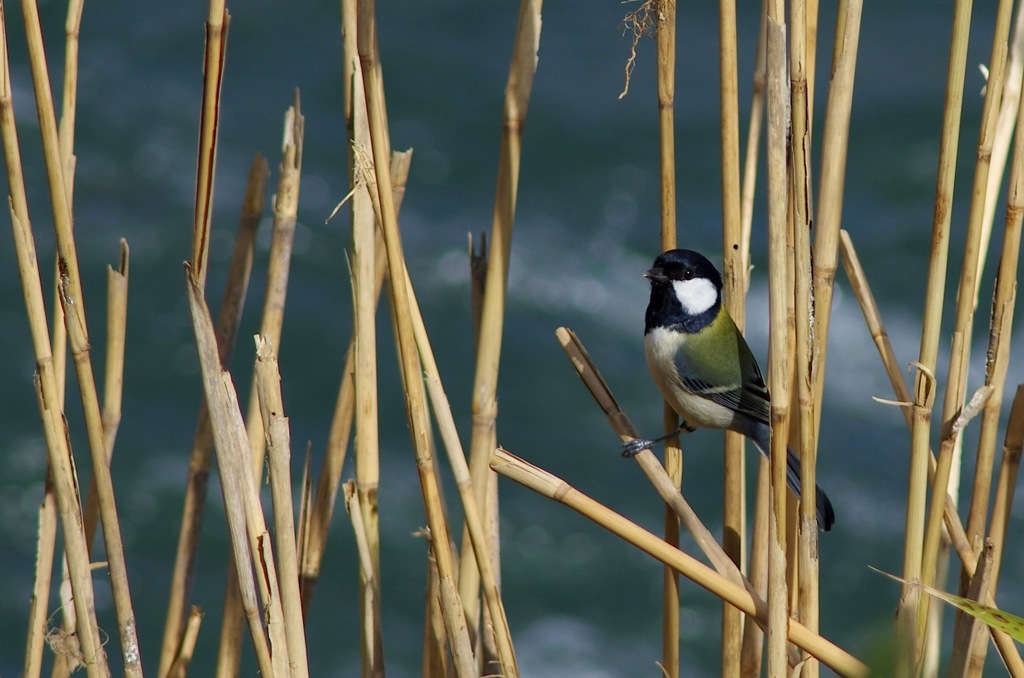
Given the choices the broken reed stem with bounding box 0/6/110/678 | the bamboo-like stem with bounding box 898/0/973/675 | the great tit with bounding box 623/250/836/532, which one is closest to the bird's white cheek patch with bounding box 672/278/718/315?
the great tit with bounding box 623/250/836/532

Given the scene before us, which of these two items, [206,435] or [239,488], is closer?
[239,488]

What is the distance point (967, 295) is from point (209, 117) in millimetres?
1041

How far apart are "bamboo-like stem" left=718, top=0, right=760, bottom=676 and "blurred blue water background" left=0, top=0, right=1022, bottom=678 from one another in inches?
86.4

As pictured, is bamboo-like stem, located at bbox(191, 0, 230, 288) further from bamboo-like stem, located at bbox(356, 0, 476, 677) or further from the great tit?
the great tit

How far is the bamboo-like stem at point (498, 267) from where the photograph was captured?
1623 mm

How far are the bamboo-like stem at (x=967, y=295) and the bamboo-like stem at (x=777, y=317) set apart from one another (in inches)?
11.4

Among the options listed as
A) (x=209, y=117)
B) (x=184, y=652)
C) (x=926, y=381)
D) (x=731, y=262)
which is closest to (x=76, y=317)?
(x=209, y=117)

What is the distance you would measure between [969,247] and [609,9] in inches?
164

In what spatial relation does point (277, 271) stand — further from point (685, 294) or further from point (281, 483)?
point (685, 294)

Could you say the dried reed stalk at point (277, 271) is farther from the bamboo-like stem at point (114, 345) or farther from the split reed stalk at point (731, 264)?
the split reed stalk at point (731, 264)

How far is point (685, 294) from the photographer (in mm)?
2469

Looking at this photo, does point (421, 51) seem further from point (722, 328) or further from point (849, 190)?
point (722, 328)

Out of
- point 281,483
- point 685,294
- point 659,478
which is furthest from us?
point 685,294

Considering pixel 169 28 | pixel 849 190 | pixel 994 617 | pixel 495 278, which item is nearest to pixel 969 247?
pixel 994 617
